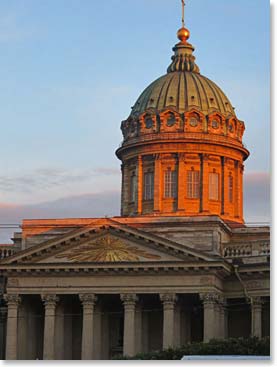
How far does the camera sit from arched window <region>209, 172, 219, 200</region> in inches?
3351

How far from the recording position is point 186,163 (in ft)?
279

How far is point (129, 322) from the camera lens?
70250 mm

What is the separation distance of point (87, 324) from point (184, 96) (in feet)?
81.5

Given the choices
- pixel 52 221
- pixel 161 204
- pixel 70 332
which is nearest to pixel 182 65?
pixel 161 204

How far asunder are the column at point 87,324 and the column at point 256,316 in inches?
399

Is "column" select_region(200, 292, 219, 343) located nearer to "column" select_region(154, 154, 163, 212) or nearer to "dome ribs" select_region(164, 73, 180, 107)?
"column" select_region(154, 154, 163, 212)

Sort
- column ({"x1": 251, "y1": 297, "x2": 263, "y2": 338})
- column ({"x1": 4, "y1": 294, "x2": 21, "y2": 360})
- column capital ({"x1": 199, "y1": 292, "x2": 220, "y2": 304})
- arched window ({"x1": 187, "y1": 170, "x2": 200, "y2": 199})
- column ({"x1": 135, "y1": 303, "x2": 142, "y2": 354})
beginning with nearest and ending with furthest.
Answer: column capital ({"x1": 199, "y1": 292, "x2": 220, "y2": 304}) → column ({"x1": 251, "y1": 297, "x2": 263, "y2": 338}) → column ({"x1": 135, "y1": 303, "x2": 142, "y2": 354}) → column ({"x1": 4, "y1": 294, "x2": 21, "y2": 360}) → arched window ({"x1": 187, "y1": 170, "x2": 200, "y2": 199})

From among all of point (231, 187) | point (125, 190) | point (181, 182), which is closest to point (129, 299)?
point (181, 182)

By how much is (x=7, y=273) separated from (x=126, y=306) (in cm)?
810

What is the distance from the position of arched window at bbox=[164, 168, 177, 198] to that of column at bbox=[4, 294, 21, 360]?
698 inches

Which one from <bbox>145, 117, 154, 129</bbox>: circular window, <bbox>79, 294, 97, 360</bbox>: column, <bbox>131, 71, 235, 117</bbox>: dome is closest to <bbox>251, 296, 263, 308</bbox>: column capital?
<bbox>79, 294, 97, 360</bbox>: column

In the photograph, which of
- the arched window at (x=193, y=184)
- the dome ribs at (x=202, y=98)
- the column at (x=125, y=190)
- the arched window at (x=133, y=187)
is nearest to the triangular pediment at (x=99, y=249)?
the arched window at (x=193, y=184)

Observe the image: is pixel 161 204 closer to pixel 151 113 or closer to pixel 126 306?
pixel 151 113

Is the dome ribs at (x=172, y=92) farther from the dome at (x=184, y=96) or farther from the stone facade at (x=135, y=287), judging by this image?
the stone facade at (x=135, y=287)
